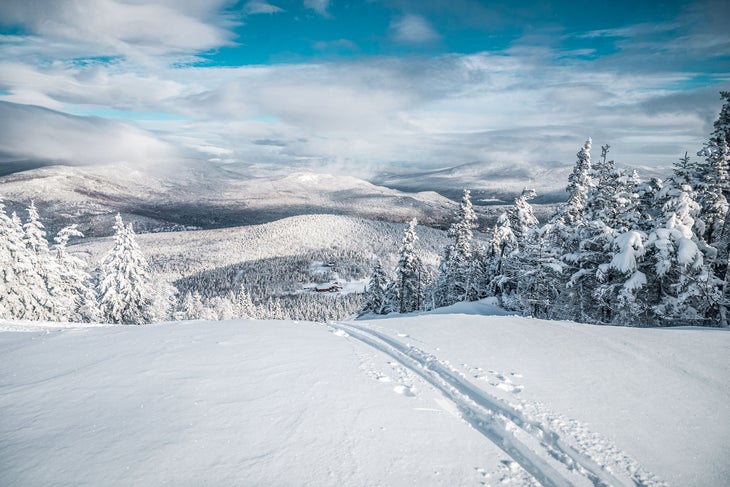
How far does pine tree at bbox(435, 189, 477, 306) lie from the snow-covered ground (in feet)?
87.2

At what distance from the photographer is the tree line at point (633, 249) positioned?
54.1ft

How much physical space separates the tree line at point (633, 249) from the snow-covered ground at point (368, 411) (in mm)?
5250

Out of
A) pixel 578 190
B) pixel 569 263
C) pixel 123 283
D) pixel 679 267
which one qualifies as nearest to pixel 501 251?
pixel 578 190

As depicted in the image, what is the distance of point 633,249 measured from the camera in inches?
657

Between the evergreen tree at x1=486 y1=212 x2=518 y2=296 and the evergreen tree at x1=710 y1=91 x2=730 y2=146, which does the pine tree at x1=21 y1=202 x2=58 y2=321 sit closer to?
the evergreen tree at x1=486 y1=212 x2=518 y2=296

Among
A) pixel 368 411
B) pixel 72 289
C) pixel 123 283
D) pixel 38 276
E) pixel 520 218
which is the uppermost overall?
pixel 520 218

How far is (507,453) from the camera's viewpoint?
6.55 m

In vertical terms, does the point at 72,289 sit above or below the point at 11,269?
below

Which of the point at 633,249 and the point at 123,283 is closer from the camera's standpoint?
the point at 633,249

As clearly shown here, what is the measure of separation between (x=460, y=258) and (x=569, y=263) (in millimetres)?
17311

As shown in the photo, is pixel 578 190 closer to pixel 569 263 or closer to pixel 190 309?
pixel 569 263

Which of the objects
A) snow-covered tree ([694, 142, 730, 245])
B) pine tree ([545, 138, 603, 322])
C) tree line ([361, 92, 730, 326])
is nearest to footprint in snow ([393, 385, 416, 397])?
tree line ([361, 92, 730, 326])

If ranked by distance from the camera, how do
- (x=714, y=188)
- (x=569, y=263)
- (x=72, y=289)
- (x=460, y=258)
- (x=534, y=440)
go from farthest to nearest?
(x=460, y=258), (x=72, y=289), (x=569, y=263), (x=714, y=188), (x=534, y=440)

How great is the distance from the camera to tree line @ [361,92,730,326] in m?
16.5
